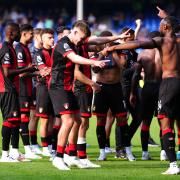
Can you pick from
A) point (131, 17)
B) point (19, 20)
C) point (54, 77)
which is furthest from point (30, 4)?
point (54, 77)

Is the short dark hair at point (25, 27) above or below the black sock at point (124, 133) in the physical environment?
above

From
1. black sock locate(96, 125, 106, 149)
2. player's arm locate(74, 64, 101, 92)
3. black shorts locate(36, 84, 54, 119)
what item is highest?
player's arm locate(74, 64, 101, 92)

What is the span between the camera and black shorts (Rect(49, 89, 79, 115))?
13.2 metres

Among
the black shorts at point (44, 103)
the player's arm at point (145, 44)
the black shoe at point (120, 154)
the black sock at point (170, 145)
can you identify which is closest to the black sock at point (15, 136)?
the black shorts at point (44, 103)

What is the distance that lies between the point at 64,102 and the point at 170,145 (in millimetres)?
1874

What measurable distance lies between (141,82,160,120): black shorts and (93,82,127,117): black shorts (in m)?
0.40

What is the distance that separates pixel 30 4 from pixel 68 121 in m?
28.4

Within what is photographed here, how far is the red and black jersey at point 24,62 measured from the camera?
1551 centimetres

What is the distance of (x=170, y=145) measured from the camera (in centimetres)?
1268

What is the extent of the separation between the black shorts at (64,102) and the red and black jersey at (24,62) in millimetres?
2284

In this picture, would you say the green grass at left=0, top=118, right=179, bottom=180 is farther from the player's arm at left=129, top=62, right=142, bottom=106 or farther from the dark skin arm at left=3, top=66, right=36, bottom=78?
the dark skin arm at left=3, top=66, right=36, bottom=78

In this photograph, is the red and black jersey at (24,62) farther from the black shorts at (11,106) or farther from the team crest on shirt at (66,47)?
the team crest on shirt at (66,47)

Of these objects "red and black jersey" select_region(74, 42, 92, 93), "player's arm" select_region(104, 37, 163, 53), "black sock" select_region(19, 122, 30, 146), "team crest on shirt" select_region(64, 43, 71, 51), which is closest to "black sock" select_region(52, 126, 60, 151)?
"black sock" select_region(19, 122, 30, 146)

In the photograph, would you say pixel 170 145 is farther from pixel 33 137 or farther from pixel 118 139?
pixel 33 137
